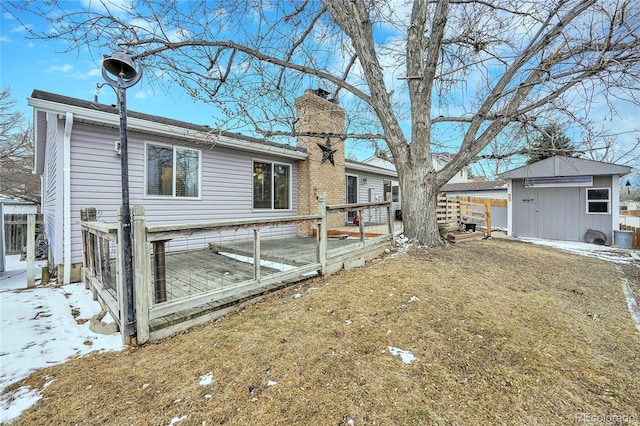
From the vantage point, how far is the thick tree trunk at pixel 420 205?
20.3ft

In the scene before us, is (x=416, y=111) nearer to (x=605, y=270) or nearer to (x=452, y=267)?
(x=452, y=267)

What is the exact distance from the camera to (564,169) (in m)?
10.4

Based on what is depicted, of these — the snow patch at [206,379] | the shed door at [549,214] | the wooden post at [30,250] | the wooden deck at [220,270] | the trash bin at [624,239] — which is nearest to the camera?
the snow patch at [206,379]

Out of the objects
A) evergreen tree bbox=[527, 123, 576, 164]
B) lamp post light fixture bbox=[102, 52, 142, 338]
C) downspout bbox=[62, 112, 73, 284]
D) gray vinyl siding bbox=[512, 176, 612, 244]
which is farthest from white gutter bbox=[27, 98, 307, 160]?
gray vinyl siding bbox=[512, 176, 612, 244]

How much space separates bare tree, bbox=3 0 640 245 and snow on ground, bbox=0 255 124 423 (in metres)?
4.04

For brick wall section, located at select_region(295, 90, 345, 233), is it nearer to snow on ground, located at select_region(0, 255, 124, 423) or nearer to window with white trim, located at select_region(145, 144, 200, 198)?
window with white trim, located at select_region(145, 144, 200, 198)

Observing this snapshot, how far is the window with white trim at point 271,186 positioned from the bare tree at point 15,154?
15.5m

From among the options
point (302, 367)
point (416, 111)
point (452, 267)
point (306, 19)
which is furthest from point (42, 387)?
point (306, 19)

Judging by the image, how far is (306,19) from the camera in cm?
751

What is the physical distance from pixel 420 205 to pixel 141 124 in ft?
20.0

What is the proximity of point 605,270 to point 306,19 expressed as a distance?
940 cm

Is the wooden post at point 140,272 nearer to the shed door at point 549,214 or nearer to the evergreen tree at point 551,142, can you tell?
the evergreen tree at point 551,142

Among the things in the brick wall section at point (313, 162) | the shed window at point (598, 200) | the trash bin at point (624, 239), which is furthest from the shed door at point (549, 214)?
the brick wall section at point (313, 162)

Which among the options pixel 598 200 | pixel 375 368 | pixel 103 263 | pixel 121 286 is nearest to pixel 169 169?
pixel 103 263
